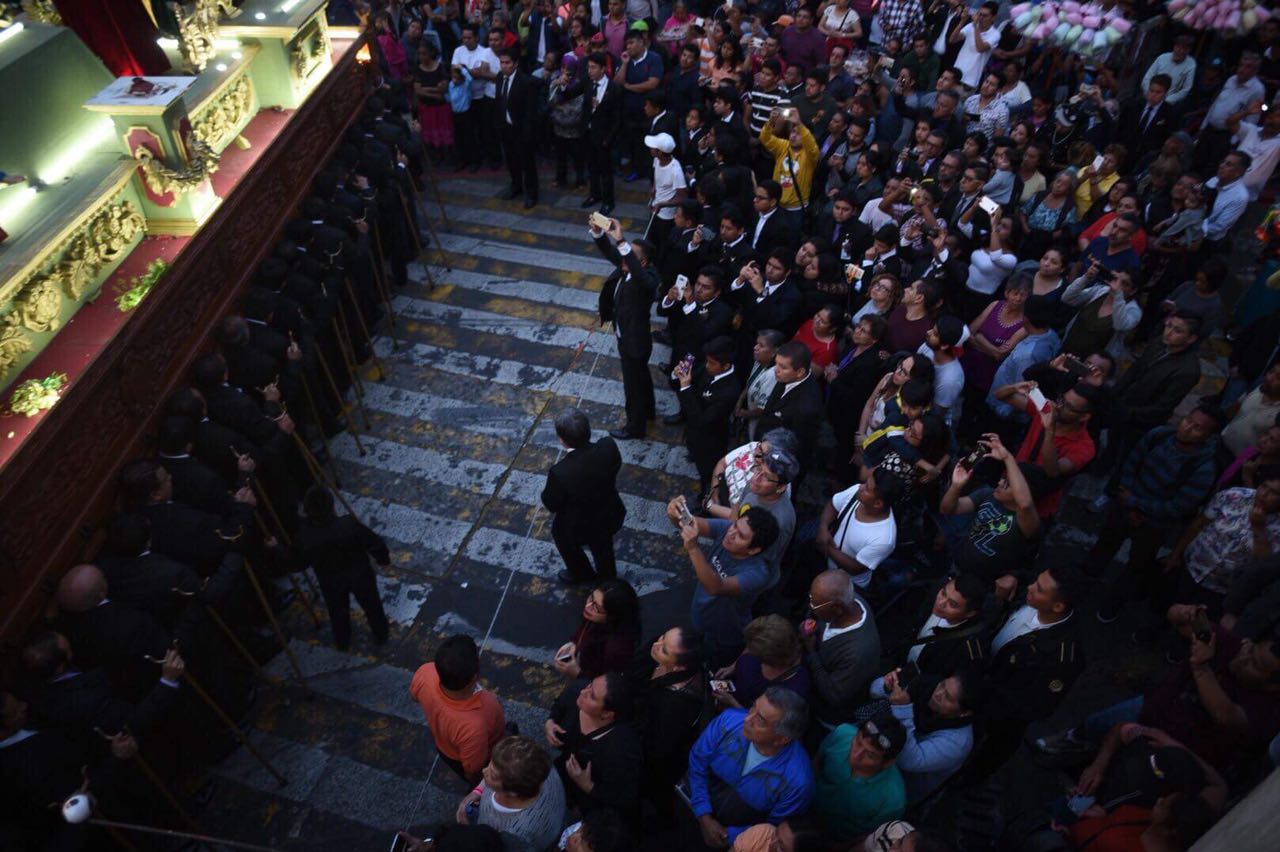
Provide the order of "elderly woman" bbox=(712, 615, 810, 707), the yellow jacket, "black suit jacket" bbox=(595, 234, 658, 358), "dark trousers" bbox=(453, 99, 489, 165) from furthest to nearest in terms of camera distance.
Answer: "dark trousers" bbox=(453, 99, 489, 165) < the yellow jacket < "black suit jacket" bbox=(595, 234, 658, 358) < "elderly woman" bbox=(712, 615, 810, 707)

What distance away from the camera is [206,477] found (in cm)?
A: 551

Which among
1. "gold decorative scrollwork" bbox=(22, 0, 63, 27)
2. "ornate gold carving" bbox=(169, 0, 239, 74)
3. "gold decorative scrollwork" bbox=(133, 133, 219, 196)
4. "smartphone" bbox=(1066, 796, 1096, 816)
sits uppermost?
"gold decorative scrollwork" bbox=(22, 0, 63, 27)

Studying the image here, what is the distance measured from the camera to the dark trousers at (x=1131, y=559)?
215 inches

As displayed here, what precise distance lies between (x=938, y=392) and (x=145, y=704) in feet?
16.8

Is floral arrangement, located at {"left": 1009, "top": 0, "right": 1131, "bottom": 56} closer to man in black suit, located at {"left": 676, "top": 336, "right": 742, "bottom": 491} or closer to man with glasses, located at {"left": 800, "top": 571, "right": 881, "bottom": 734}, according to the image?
man in black suit, located at {"left": 676, "top": 336, "right": 742, "bottom": 491}

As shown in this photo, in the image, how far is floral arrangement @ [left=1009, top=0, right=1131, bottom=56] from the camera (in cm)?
917

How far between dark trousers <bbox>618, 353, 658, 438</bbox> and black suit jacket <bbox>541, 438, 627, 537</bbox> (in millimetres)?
1533

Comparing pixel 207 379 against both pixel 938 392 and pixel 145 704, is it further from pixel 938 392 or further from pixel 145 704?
pixel 938 392

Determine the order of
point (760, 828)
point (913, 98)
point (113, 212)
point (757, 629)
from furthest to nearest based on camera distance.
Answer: point (913, 98), point (113, 212), point (757, 629), point (760, 828)

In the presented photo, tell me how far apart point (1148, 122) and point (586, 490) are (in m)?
7.40

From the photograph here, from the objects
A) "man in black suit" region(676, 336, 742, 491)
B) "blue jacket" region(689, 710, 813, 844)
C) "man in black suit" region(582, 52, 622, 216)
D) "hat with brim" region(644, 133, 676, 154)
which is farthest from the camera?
"man in black suit" region(582, 52, 622, 216)

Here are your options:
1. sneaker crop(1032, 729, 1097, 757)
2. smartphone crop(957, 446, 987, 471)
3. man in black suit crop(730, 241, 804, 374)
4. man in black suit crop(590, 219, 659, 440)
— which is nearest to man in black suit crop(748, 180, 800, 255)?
man in black suit crop(730, 241, 804, 374)

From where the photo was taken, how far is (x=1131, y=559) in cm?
561

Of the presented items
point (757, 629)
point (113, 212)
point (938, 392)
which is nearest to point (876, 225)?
point (938, 392)
